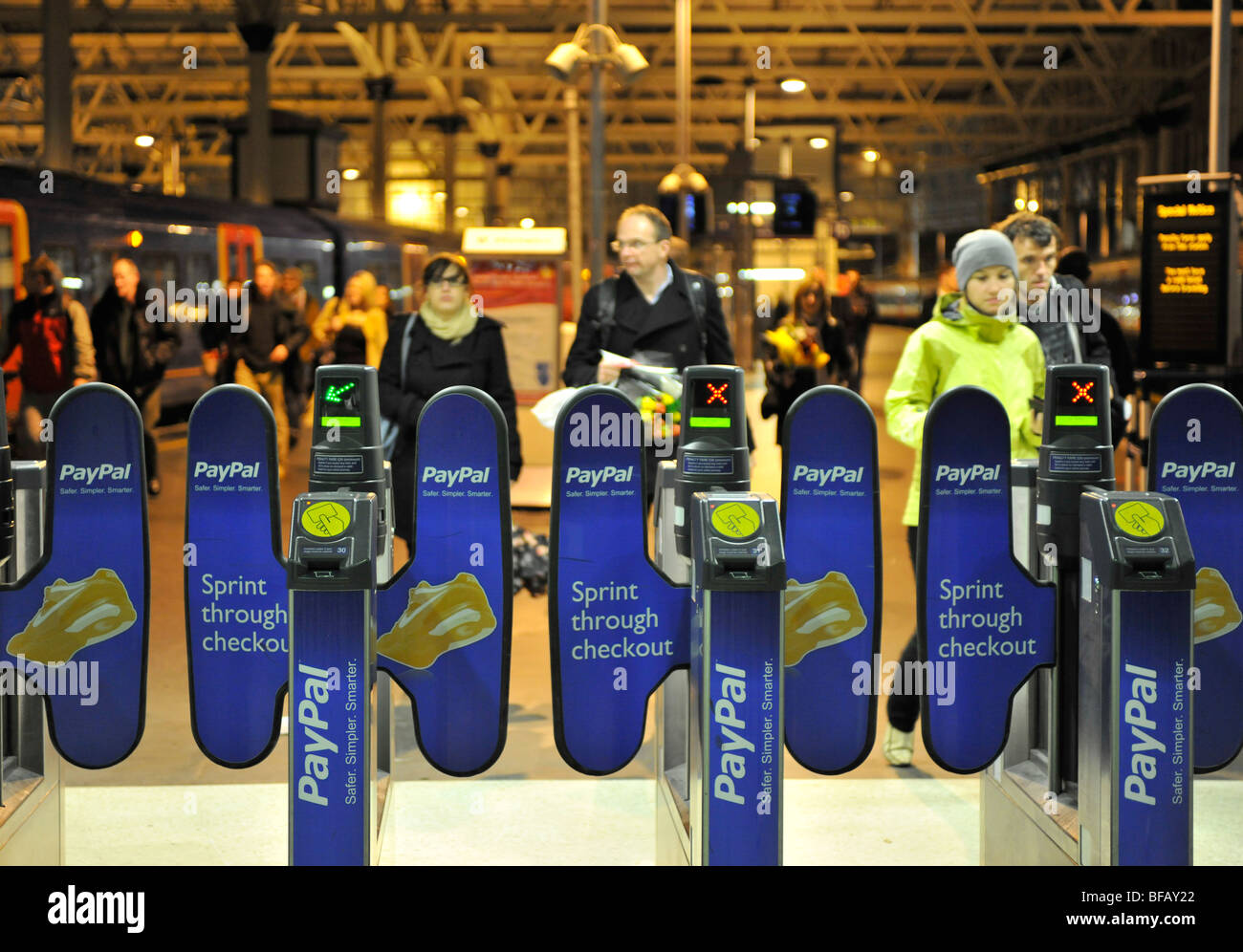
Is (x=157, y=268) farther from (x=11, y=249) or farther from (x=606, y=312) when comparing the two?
(x=606, y=312)

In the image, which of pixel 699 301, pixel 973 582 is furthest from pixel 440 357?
pixel 973 582

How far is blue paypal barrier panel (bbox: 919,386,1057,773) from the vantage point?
3883 mm

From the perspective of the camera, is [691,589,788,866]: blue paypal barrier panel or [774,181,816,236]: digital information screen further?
[774,181,816,236]: digital information screen

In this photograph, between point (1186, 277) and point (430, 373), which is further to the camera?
point (1186, 277)

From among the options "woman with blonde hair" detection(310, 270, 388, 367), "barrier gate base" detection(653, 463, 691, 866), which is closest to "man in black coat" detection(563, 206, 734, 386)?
"barrier gate base" detection(653, 463, 691, 866)

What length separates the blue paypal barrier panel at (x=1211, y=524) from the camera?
3.92 metres

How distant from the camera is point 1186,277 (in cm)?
1134

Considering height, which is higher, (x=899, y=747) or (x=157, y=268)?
(x=157, y=268)

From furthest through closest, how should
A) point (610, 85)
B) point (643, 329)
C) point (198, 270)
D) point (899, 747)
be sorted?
1. point (610, 85)
2. point (198, 270)
3. point (643, 329)
4. point (899, 747)

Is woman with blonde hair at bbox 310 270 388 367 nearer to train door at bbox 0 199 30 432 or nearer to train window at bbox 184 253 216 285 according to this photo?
train door at bbox 0 199 30 432

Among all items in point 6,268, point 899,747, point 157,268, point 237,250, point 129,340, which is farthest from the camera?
point 237,250

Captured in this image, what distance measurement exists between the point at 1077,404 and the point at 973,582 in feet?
1.60

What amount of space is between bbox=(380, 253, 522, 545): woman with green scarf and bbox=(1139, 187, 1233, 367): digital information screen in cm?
656
